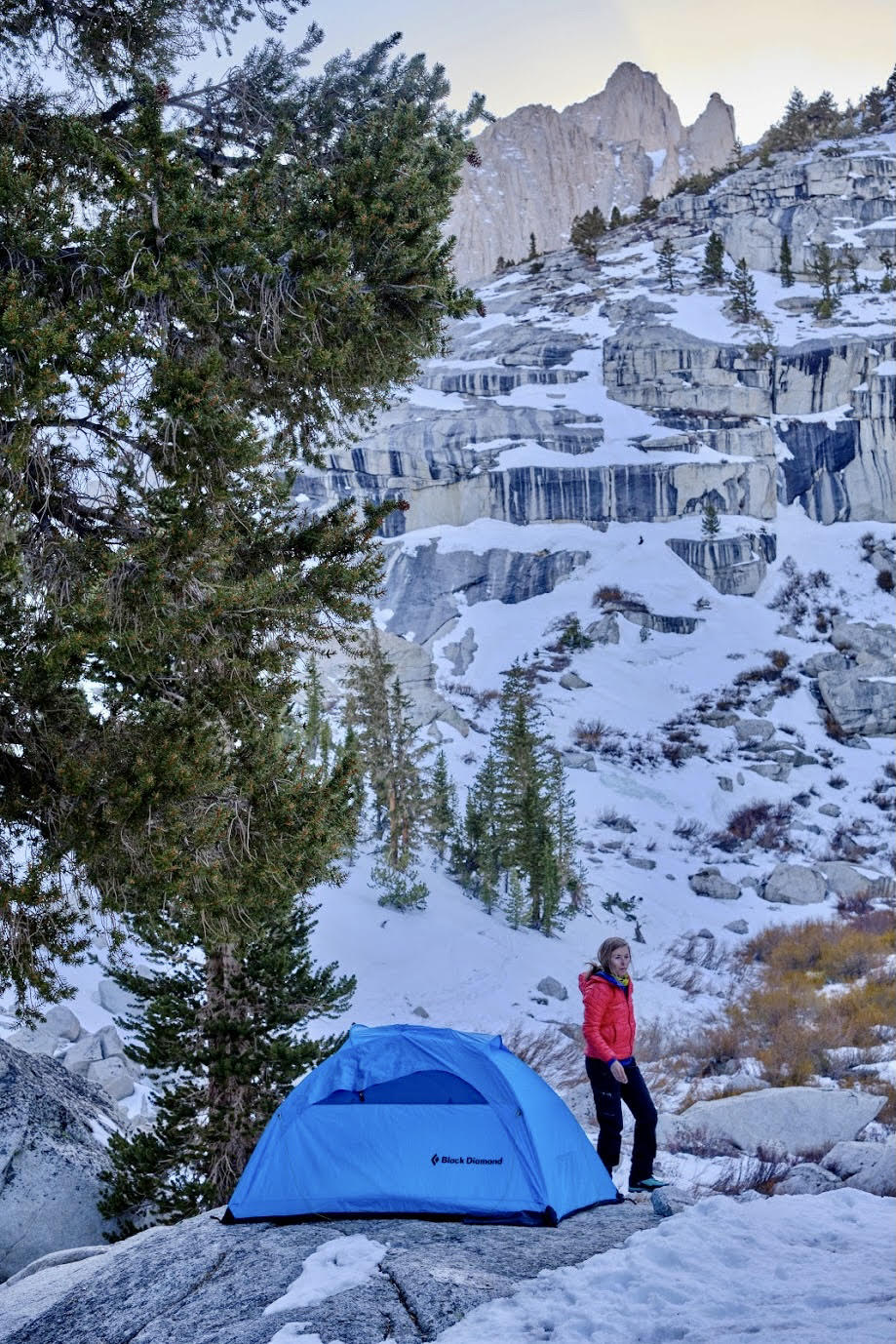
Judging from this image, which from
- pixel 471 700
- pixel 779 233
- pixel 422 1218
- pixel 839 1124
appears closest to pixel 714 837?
pixel 471 700

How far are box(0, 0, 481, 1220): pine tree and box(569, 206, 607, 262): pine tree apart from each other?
82.9 meters

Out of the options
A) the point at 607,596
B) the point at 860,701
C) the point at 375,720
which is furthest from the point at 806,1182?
the point at 607,596

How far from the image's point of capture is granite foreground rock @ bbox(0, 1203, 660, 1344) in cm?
427

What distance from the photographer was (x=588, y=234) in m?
84.7

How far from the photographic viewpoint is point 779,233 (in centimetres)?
7412

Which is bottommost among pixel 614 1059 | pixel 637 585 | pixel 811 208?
pixel 637 585

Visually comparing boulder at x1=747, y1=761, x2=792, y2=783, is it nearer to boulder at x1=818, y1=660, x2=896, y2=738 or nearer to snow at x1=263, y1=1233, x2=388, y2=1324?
boulder at x1=818, y1=660, x2=896, y2=738

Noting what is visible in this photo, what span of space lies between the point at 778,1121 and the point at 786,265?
239ft

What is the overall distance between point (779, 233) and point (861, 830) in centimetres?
5768

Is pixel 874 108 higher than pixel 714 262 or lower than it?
higher

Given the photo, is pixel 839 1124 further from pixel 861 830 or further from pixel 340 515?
pixel 861 830

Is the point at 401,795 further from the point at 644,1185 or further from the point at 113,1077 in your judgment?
the point at 644,1185

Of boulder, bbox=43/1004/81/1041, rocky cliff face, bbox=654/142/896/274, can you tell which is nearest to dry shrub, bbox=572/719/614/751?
boulder, bbox=43/1004/81/1041

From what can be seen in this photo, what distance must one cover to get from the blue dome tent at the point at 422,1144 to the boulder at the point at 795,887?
1063 inches
